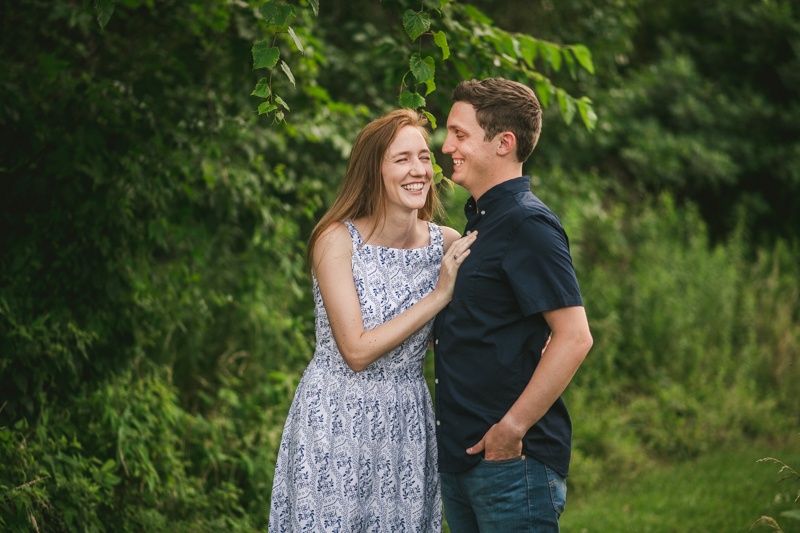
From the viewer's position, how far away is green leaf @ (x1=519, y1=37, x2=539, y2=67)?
3.15m

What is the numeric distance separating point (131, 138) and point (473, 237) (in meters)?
2.19

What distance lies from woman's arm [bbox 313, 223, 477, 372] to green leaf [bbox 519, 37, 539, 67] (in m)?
1.32

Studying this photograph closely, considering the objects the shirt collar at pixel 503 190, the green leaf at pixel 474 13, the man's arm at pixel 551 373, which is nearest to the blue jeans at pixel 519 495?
the man's arm at pixel 551 373

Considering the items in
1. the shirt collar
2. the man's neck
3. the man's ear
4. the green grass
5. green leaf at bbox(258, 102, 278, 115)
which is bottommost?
the green grass

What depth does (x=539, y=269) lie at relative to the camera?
204cm

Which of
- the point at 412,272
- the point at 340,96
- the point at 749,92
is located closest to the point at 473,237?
the point at 412,272

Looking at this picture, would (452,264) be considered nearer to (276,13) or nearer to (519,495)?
(519,495)

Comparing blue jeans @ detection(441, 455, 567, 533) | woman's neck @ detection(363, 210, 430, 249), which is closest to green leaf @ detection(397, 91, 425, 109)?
woman's neck @ detection(363, 210, 430, 249)

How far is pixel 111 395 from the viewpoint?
3598 millimetres

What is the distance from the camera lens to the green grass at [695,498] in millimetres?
4293

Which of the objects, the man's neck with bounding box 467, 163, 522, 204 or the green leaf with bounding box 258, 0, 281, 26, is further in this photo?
the man's neck with bounding box 467, 163, 522, 204

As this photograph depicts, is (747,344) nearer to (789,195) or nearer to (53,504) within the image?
(789,195)

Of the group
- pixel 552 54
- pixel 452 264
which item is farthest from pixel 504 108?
pixel 552 54

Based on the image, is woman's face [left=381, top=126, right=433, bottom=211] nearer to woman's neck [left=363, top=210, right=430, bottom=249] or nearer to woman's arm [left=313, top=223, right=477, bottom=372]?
woman's neck [left=363, top=210, right=430, bottom=249]
